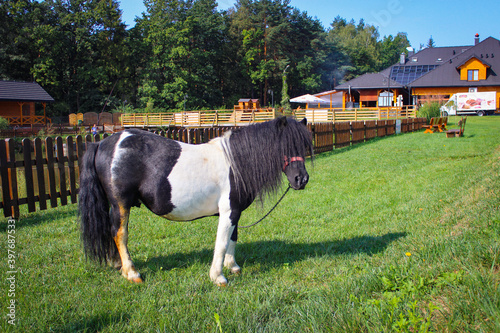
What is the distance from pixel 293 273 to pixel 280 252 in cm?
69

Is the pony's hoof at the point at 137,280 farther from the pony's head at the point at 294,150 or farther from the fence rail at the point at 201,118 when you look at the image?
the fence rail at the point at 201,118

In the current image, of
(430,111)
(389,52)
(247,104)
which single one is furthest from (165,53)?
(389,52)

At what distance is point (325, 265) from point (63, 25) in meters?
60.0

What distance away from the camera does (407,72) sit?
5575 centimetres

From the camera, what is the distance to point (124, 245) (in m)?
3.86

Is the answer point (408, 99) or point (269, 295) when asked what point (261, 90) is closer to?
point (408, 99)

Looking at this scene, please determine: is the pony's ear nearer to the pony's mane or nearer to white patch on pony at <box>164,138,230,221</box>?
the pony's mane

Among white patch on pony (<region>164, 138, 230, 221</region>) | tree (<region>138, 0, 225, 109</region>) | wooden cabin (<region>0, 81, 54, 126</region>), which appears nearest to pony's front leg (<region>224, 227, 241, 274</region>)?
white patch on pony (<region>164, 138, 230, 221</region>)

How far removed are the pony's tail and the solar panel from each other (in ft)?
181

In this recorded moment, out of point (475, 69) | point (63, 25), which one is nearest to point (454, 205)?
point (475, 69)

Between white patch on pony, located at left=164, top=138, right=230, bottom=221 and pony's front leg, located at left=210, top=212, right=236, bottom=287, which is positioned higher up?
white patch on pony, located at left=164, top=138, right=230, bottom=221

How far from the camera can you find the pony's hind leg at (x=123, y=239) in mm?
3766

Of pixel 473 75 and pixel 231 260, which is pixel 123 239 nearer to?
pixel 231 260

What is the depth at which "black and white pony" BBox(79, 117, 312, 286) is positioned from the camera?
146 inches
